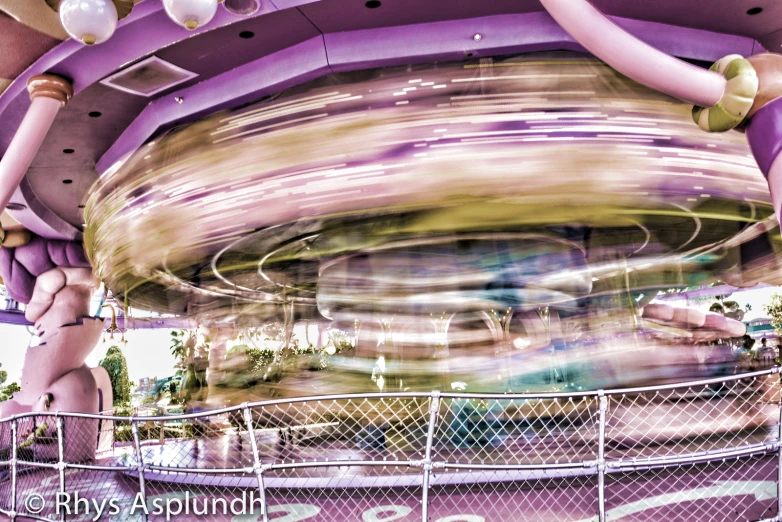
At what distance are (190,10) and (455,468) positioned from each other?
3.31 m

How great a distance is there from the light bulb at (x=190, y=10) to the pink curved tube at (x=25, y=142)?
1.94 metres

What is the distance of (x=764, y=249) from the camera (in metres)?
7.42

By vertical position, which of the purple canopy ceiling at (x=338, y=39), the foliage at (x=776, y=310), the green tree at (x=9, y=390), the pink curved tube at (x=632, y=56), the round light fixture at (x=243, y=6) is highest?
the purple canopy ceiling at (x=338, y=39)

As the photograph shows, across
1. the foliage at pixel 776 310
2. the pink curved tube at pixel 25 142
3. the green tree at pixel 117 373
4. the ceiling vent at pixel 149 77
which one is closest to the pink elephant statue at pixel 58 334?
the pink curved tube at pixel 25 142

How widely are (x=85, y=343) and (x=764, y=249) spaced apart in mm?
8366

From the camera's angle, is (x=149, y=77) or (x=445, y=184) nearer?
(x=445, y=184)

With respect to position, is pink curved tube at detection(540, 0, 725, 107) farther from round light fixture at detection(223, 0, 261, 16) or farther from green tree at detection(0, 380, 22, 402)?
green tree at detection(0, 380, 22, 402)

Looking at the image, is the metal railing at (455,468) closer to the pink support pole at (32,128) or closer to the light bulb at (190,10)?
the pink support pole at (32,128)

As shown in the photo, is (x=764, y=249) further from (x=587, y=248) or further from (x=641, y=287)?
(x=587, y=248)

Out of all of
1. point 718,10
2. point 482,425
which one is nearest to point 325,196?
point 482,425

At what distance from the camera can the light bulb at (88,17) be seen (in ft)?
8.34

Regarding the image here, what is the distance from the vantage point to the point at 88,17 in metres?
2.55

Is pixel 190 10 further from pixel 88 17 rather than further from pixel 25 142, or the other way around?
pixel 25 142

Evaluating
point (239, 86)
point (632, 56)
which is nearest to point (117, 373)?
point (239, 86)
